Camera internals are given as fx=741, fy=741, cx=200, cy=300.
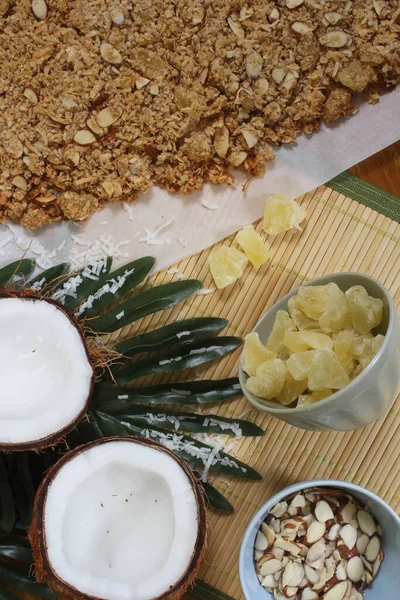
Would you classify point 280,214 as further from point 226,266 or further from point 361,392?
point 361,392

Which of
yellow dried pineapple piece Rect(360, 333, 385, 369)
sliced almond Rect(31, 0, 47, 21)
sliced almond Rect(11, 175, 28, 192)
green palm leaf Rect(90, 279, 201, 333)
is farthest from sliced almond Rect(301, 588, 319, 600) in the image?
sliced almond Rect(31, 0, 47, 21)

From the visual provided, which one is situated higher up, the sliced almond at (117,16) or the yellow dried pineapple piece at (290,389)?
the sliced almond at (117,16)

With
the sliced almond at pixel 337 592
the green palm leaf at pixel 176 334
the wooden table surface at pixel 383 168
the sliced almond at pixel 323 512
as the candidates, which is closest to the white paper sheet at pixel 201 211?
the wooden table surface at pixel 383 168

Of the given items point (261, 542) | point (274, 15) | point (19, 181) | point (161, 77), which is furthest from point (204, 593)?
point (274, 15)

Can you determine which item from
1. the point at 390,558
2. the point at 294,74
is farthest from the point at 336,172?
the point at 390,558

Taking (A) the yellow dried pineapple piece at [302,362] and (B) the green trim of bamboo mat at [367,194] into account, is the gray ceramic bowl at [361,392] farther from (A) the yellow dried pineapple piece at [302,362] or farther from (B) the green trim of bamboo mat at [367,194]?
(B) the green trim of bamboo mat at [367,194]
